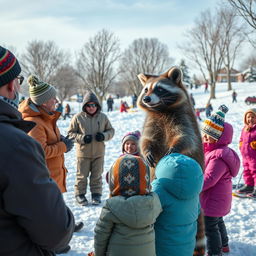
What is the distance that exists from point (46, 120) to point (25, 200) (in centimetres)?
235

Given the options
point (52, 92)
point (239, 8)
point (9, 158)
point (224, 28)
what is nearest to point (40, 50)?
point (224, 28)

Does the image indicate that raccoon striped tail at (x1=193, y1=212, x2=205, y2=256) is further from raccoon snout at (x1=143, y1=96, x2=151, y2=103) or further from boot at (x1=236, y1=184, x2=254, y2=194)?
boot at (x1=236, y1=184, x2=254, y2=194)

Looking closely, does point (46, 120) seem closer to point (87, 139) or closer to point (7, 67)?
point (87, 139)

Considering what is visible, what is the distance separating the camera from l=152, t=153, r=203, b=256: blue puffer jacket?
2.25 meters

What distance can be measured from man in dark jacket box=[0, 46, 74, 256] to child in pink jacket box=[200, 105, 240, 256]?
7.65 ft

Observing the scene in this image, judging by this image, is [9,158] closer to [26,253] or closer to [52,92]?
[26,253]

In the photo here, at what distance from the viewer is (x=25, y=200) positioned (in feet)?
4.15

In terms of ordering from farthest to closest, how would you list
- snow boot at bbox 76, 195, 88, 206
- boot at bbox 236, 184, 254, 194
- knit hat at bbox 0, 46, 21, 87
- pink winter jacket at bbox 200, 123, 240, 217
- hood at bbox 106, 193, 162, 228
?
boot at bbox 236, 184, 254, 194, snow boot at bbox 76, 195, 88, 206, pink winter jacket at bbox 200, 123, 240, 217, hood at bbox 106, 193, 162, 228, knit hat at bbox 0, 46, 21, 87

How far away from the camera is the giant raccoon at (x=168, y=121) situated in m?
3.11

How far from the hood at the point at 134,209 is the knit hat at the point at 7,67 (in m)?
1.11

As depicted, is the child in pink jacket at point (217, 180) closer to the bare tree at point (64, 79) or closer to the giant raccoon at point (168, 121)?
the giant raccoon at point (168, 121)

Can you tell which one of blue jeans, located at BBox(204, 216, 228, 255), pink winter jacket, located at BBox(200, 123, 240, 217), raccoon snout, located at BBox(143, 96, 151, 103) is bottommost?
blue jeans, located at BBox(204, 216, 228, 255)

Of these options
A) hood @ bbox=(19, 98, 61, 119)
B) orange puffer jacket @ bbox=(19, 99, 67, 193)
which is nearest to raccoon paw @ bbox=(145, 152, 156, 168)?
orange puffer jacket @ bbox=(19, 99, 67, 193)

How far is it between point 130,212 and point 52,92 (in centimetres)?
217
